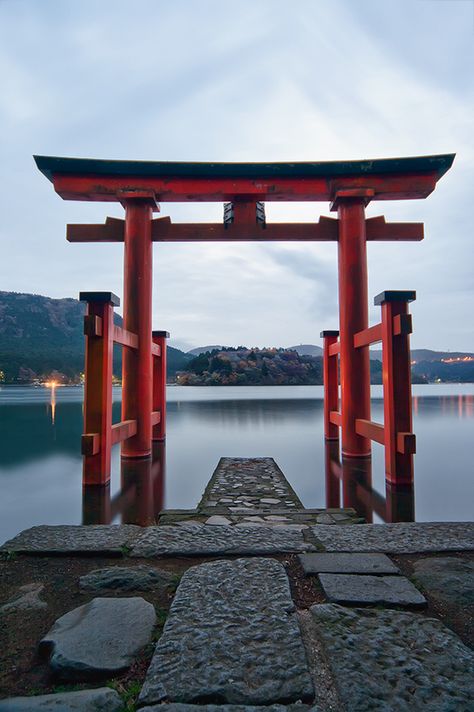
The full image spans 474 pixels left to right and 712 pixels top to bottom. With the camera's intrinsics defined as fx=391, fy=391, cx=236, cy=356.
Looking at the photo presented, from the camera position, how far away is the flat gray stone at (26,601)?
1.76m

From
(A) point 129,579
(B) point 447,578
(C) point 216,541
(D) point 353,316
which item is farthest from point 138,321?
(B) point 447,578

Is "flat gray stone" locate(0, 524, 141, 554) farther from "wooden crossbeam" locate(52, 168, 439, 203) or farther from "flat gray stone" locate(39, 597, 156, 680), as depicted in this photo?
"wooden crossbeam" locate(52, 168, 439, 203)

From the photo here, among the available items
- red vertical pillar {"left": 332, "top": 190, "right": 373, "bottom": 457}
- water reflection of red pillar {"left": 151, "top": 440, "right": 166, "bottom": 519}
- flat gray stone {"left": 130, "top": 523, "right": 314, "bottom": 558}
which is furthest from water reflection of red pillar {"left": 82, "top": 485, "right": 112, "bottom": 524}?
red vertical pillar {"left": 332, "top": 190, "right": 373, "bottom": 457}

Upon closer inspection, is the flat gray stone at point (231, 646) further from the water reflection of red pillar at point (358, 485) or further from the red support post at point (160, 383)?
the red support post at point (160, 383)

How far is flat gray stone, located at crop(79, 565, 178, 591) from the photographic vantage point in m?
1.95

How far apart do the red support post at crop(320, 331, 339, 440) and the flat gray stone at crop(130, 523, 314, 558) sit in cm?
583

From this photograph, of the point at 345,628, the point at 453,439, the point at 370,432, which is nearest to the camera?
the point at 345,628

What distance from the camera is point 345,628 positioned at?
1.54 metres

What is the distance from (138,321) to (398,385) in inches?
161

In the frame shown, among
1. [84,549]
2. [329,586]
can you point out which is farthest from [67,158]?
[329,586]

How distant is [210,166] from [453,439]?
304 inches

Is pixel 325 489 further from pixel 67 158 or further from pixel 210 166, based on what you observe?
pixel 67 158

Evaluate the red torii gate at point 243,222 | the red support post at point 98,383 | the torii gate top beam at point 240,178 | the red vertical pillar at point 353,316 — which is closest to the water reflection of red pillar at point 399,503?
the red torii gate at point 243,222

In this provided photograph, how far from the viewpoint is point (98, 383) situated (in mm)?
4867
